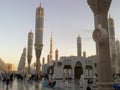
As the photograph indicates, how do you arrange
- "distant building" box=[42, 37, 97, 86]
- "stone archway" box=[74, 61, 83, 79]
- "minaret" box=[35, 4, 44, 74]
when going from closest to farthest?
"distant building" box=[42, 37, 97, 86] → "stone archway" box=[74, 61, 83, 79] → "minaret" box=[35, 4, 44, 74]

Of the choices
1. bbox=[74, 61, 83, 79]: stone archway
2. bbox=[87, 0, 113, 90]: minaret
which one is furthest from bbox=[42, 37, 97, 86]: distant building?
bbox=[87, 0, 113, 90]: minaret

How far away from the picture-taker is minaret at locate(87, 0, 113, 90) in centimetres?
1557

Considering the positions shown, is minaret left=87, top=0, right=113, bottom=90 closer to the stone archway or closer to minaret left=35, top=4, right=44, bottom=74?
the stone archway

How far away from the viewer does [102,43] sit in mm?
15914

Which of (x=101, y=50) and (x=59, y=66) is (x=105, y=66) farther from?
(x=59, y=66)

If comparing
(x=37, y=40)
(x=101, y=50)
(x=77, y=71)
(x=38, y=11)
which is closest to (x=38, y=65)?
(x=37, y=40)

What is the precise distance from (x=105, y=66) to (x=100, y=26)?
3.18m

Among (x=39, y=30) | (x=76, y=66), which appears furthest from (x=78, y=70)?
(x=39, y=30)

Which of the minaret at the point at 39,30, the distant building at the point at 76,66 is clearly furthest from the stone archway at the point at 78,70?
the minaret at the point at 39,30

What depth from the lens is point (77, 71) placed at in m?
71.9

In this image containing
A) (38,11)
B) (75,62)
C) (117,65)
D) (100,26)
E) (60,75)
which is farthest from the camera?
(117,65)

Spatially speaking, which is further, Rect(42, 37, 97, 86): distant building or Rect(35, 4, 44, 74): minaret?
Rect(35, 4, 44, 74): minaret

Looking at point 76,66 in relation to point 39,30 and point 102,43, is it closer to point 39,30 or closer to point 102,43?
point 39,30

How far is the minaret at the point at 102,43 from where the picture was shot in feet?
51.1
